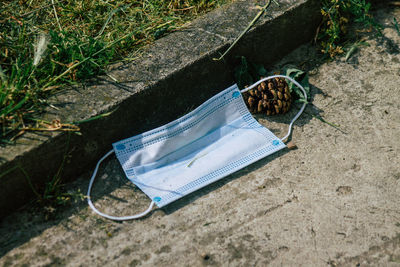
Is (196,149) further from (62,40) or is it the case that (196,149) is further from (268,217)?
(62,40)

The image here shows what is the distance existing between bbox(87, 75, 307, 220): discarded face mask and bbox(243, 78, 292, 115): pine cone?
0.04 m

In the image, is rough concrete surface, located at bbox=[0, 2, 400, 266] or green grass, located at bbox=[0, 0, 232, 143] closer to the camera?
rough concrete surface, located at bbox=[0, 2, 400, 266]

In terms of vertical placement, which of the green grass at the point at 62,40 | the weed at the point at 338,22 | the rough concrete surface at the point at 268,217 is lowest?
the rough concrete surface at the point at 268,217

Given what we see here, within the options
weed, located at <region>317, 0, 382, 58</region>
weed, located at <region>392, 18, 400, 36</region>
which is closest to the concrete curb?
weed, located at <region>317, 0, 382, 58</region>

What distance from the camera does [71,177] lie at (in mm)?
2086

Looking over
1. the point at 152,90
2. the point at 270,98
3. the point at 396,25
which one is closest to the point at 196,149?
the point at 152,90

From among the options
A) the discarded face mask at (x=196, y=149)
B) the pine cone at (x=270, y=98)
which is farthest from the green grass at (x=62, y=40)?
the pine cone at (x=270, y=98)

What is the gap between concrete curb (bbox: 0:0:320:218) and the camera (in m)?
1.90

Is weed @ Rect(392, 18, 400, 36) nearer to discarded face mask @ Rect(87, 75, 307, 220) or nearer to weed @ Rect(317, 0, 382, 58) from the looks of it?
weed @ Rect(317, 0, 382, 58)

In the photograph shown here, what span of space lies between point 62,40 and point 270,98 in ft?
3.85

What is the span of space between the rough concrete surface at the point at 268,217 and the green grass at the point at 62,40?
0.45m

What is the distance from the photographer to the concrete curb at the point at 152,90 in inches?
74.6

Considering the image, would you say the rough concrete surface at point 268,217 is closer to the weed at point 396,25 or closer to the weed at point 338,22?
the weed at point 338,22

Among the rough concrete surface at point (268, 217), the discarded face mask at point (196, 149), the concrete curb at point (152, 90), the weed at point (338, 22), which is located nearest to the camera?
the rough concrete surface at point (268, 217)
